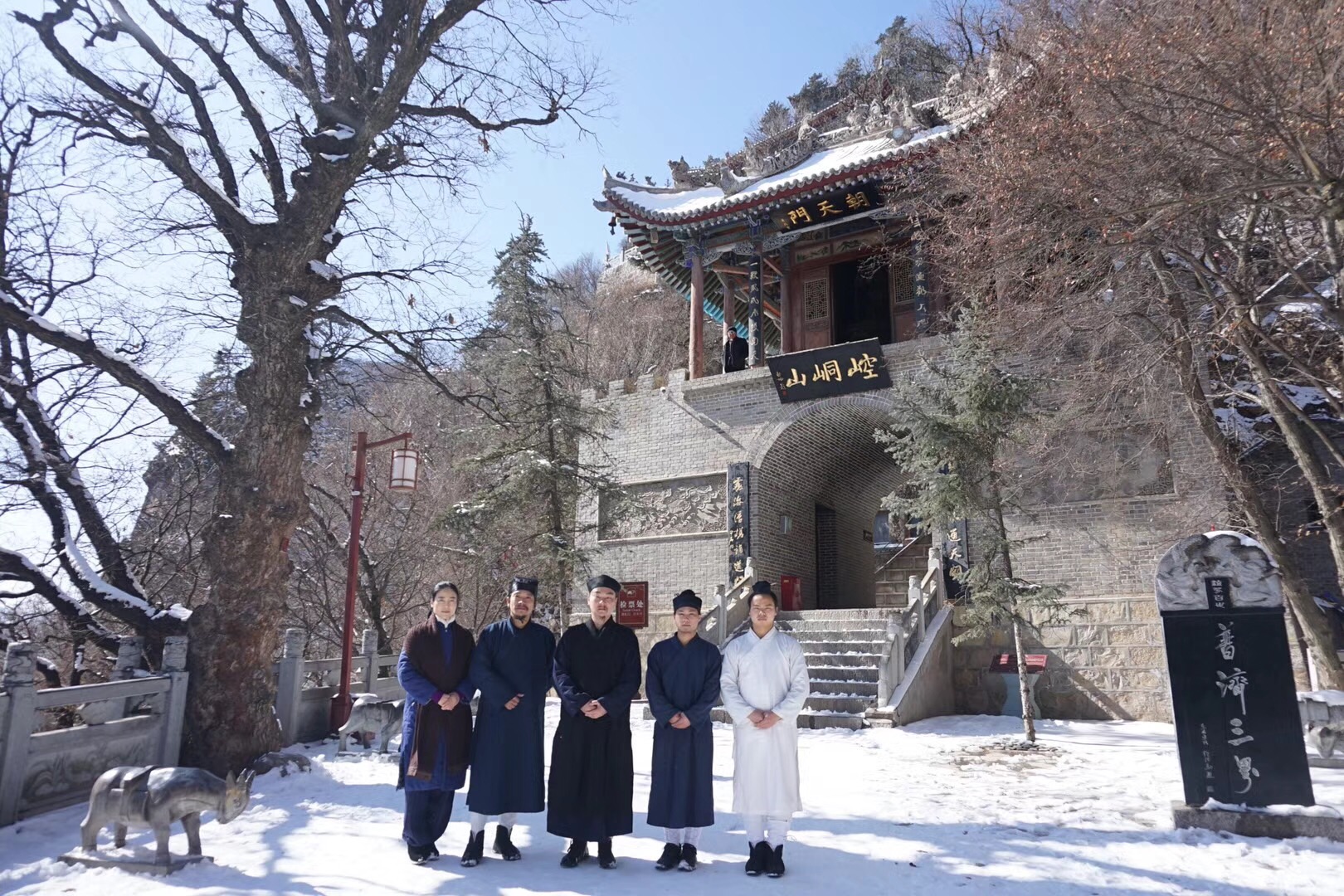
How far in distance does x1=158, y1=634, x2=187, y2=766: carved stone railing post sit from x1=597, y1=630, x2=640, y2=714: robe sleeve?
419 cm

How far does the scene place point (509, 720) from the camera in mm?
4523

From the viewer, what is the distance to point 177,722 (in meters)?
6.64

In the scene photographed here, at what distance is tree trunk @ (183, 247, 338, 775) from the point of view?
22.3 ft

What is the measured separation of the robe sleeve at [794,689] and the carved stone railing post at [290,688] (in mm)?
5607

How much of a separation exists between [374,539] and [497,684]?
49.0 feet

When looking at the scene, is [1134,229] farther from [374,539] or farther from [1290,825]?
[374,539]

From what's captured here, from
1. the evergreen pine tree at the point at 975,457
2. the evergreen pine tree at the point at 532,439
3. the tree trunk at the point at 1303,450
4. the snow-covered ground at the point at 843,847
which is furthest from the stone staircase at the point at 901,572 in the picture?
the snow-covered ground at the point at 843,847

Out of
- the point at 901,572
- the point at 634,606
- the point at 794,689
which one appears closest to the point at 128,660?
the point at 794,689

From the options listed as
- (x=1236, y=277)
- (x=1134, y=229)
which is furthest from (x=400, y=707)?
(x=1236, y=277)

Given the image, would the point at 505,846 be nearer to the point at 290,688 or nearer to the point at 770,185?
the point at 290,688

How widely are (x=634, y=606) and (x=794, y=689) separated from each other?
1045cm

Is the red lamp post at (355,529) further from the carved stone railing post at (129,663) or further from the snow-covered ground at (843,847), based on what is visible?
the carved stone railing post at (129,663)

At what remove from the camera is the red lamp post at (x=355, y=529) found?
28.9 ft

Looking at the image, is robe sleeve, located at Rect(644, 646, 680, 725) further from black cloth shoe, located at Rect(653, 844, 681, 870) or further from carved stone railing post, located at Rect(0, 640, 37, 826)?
carved stone railing post, located at Rect(0, 640, 37, 826)
